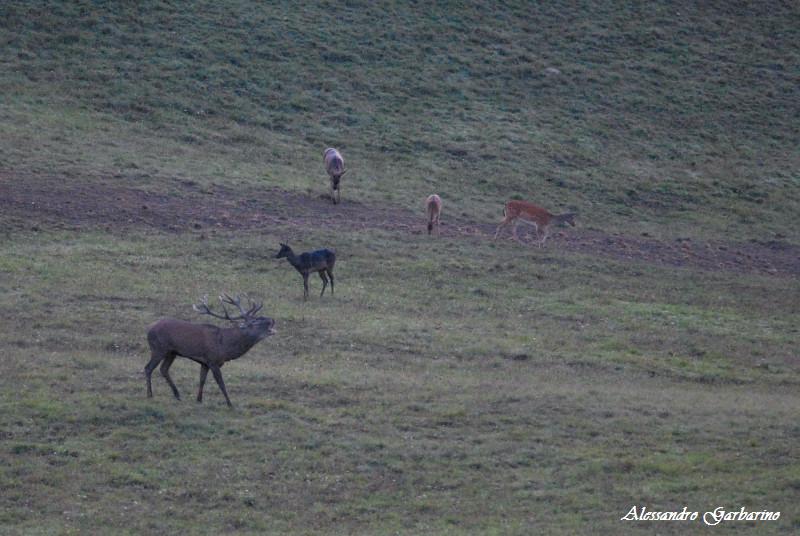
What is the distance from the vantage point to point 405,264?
24.7 metres

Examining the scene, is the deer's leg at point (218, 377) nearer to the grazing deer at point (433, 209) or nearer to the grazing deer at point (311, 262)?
the grazing deer at point (311, 262)

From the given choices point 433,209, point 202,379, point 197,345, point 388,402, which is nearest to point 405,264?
point 433,209

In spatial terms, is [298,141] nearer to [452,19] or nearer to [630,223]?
[630,223]

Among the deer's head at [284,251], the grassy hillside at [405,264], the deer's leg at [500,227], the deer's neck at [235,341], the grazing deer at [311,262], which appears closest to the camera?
the grassy hillside at [405,264]

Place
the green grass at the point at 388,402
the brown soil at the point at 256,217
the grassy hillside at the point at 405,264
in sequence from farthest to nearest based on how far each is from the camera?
1. the brown soil at the point at 256,217
2. the grassy hillside at the point at 405,264
3. the green grass at the point at 388,402

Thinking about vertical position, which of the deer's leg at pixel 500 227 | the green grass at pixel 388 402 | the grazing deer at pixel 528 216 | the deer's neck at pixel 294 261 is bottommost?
the green grass at pixel 388 402

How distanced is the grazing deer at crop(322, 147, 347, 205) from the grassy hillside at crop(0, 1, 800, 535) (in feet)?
1.82

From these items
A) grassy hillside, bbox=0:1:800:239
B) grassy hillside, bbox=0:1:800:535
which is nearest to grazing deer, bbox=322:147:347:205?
grassy hillside, bbox=0:1:800:535

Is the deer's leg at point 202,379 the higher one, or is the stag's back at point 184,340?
the stag's back at point 184,340

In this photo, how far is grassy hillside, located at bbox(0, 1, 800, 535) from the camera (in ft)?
43.5

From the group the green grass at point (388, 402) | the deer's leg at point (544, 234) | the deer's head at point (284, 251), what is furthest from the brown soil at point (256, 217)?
the deer's head at point (284, 251)

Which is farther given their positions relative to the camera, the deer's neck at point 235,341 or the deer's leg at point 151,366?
the deer's neck at point 235,341

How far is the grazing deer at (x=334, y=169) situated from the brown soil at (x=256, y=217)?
0.86ft

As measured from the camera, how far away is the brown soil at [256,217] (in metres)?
26.1
